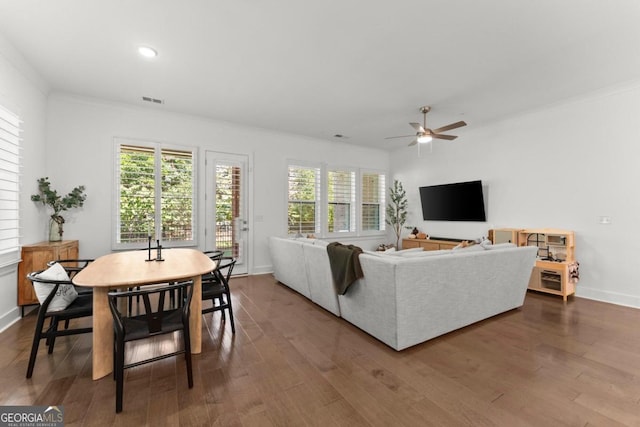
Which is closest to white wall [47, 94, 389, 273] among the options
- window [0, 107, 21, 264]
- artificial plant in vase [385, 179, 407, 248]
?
window [0, 107, 21, 264]

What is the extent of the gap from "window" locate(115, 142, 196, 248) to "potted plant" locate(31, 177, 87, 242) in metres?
0.56

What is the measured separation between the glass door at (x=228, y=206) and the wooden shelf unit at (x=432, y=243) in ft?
11.7

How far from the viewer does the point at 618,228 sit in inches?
149

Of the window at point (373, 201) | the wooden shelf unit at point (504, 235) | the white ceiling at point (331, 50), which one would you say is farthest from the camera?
the window at point (373, 201)

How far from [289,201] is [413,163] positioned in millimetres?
3183

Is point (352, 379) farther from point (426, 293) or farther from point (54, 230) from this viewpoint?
point (54, 230)

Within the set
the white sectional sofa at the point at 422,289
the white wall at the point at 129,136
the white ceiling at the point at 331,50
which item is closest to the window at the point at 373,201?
the white wall at the point at 129,136

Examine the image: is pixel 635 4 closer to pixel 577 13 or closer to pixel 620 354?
pixel 577 13

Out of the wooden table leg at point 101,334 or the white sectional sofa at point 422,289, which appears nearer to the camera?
the wooden table leg at point 101,334

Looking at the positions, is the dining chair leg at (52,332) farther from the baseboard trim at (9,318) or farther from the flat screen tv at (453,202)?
the flat screen tv at (453,202)

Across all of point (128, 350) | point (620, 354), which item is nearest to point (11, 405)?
point (128, 350)

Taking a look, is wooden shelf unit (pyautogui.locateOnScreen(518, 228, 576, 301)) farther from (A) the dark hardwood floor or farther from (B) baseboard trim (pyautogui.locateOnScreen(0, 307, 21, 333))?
(B) baseboard trim (pyautogui.locateOnScreen(0, 307, 21, 333))

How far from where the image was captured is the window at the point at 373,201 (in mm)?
7062

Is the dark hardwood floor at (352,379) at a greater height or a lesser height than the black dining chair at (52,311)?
lesser
